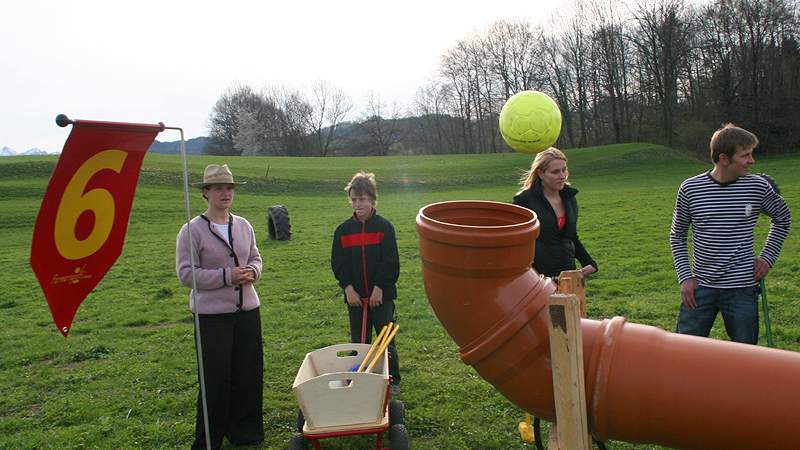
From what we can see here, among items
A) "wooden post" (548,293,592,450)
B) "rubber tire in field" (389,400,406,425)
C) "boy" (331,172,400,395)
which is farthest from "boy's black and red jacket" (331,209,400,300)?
"wooden post" (548,293,592,450)

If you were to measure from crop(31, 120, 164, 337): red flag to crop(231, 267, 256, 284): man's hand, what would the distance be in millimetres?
1015

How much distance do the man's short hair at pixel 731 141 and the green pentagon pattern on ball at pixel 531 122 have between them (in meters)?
1.25

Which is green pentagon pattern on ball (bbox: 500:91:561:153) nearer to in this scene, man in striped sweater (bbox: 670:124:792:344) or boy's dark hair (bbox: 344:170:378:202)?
man in striped sweater (bbox: 670:124:792:344)

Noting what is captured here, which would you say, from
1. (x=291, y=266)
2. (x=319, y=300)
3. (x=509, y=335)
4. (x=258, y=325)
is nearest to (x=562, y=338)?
(x=509, y=335)

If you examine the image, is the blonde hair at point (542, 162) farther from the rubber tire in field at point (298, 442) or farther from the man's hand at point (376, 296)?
the rubber tire in field at point (298, 442)

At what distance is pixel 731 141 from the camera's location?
3.79 metres

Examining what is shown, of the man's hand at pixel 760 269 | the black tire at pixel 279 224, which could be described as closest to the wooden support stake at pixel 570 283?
the man's hand at pixel 760 269

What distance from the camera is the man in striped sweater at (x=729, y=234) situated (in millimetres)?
3926

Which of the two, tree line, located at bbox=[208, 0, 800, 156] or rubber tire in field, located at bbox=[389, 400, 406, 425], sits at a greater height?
tree line, located at bbox=[208, 0, 800, 156]

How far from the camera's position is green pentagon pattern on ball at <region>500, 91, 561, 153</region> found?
4766mm

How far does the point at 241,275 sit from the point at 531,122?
8.82ft

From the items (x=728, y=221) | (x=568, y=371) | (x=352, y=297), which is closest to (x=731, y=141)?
(x=728, y=221)

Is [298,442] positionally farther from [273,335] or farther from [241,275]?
[273,335]

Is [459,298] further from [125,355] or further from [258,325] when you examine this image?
[125,355]
